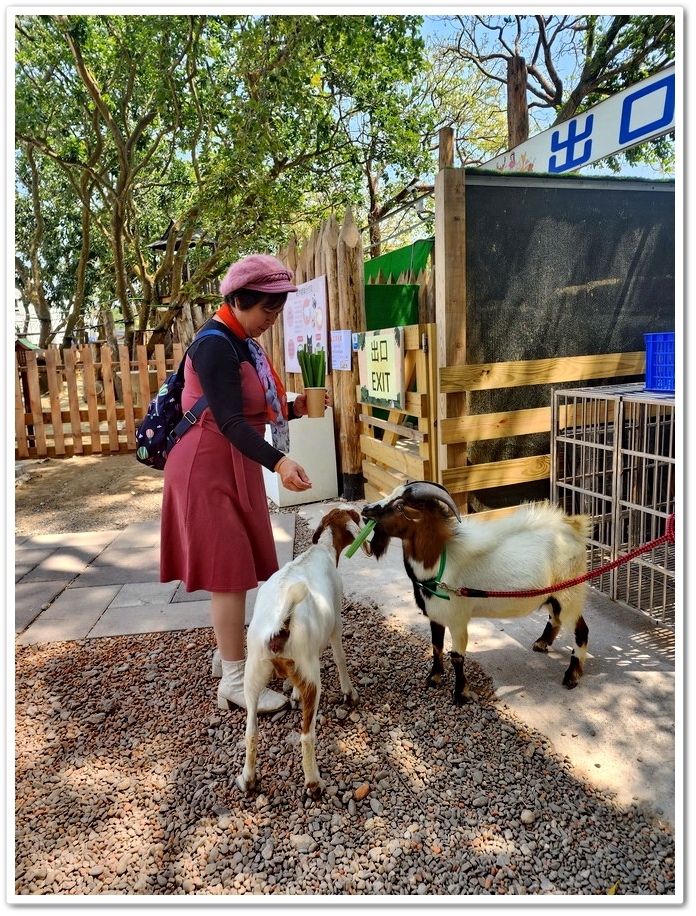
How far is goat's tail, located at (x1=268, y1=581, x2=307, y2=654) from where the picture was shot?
7.55 ft

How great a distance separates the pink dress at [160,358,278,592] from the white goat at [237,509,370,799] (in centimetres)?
28

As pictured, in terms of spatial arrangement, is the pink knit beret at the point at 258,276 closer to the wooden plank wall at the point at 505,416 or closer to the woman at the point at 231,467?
the woman at the point at 231,467

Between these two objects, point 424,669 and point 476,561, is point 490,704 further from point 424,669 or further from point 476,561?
point 476,561

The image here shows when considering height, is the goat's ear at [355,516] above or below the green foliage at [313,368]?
below

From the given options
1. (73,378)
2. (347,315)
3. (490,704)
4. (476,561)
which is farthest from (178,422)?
(73,378)

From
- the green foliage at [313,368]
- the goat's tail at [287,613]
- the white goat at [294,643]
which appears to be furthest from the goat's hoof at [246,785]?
the green foliage at [313,368]

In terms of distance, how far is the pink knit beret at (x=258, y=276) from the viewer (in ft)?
8.63

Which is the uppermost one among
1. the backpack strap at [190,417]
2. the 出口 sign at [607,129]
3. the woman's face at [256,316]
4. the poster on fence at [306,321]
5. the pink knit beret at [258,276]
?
the 出口 sign at [607,129]

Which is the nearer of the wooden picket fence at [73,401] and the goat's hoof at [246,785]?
the goat's hoof at [246,785]

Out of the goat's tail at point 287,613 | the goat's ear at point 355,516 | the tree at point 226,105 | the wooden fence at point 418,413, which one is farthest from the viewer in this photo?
the tree at point 226,105

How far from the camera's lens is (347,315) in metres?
6.34

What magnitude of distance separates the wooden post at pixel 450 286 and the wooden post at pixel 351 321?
1729 mm

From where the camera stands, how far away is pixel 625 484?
4.64 m
